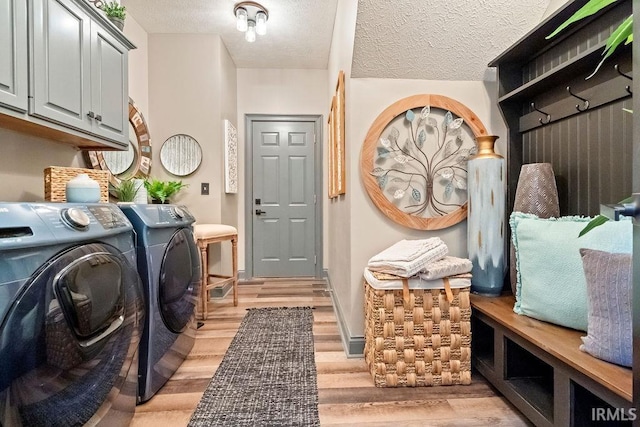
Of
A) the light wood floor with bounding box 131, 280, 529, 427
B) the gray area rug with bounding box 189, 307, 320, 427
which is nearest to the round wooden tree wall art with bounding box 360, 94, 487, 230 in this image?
the light wood floor with bounding box 131, 280, 529, 427

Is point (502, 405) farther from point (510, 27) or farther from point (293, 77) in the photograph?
point (293, 77)

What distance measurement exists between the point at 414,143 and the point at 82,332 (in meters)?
1.76

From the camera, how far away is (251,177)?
4.06 metres

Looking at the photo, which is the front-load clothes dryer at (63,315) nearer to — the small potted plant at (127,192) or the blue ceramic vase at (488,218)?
the small potted plant at (127,192)

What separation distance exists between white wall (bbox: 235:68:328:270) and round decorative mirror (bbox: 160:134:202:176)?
83cm

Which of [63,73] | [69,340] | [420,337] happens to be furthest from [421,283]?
[63,73]

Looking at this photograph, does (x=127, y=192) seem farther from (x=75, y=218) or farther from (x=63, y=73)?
(x=75, y=218)

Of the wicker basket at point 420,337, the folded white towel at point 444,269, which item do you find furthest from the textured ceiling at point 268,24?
the wicker basket at point 420,337

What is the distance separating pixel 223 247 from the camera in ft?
11.2

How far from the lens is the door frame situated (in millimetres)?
4027

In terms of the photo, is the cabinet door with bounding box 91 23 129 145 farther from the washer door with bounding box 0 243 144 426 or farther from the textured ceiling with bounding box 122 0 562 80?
the textured ceiling with bounding box 122 0 562 80

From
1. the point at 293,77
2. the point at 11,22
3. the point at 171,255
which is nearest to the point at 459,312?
the point at 171,255

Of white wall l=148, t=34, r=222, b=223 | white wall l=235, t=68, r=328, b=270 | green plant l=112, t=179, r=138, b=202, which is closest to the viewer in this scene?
green plant l=112, t=179, r=138, b=202

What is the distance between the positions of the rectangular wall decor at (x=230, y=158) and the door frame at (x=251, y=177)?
0.23 m
